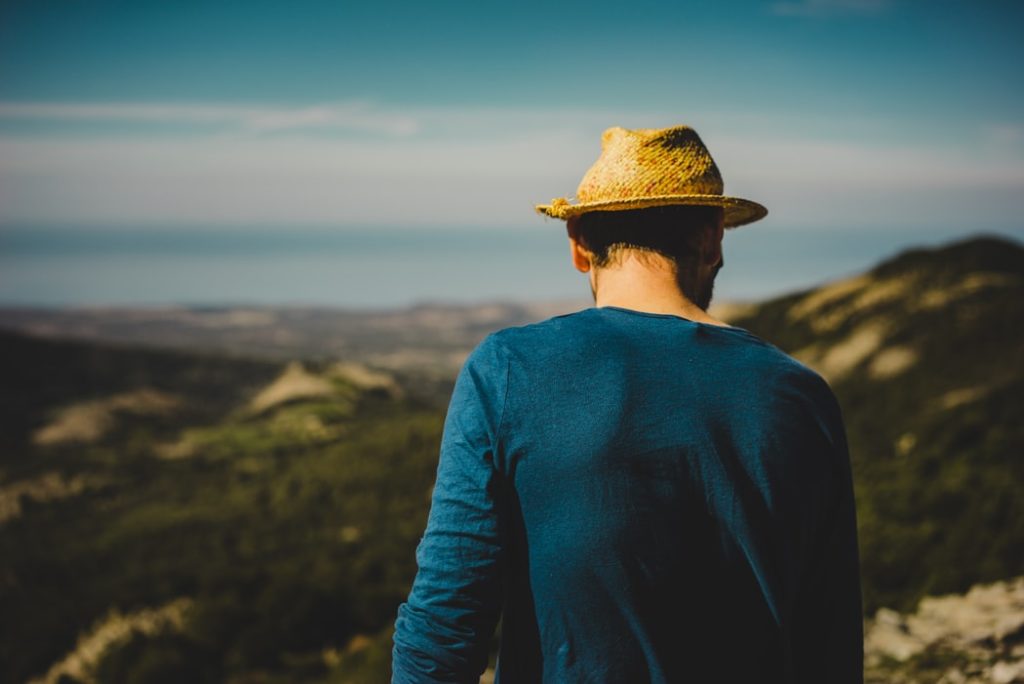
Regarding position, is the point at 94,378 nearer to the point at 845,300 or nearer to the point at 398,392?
the point at 398,392

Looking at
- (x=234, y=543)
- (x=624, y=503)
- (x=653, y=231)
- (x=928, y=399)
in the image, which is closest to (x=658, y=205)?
(x=653, y=231)

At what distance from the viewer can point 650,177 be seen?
6.52ft

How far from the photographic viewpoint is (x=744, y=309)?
46531mm

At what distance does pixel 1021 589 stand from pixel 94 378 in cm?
8159

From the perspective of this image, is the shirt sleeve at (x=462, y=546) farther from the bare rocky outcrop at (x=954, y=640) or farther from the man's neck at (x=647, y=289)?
the bare rocky outcrop at (x=954, y=640)

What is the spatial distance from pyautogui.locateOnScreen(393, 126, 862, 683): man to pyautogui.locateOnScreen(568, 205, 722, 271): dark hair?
5 cm

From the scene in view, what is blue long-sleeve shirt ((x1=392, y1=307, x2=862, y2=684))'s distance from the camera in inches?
67.2

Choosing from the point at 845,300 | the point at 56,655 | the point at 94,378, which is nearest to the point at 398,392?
the point at 94,378

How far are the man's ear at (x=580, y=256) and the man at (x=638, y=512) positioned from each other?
190 millimetres

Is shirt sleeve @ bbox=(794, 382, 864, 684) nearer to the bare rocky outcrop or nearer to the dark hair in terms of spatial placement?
the dark hair

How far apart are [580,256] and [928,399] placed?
70.5 ft

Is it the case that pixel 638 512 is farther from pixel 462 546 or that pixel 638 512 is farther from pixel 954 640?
pixel 954 640

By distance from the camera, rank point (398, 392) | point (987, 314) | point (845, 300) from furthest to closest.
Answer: point (398, 392) → point (845, 300) → point (987, 314)

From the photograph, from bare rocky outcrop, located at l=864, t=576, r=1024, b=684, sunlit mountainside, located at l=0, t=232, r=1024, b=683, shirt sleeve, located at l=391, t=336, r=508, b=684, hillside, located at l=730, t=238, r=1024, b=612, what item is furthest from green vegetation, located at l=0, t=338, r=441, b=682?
shirt sleeve, located at l=391, t=336, r=508, b=684
